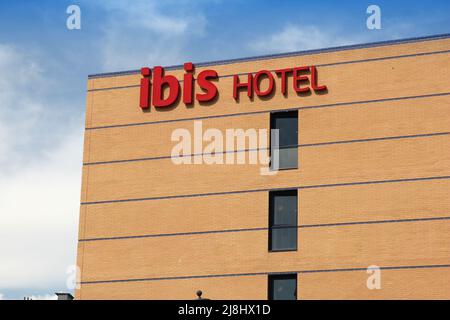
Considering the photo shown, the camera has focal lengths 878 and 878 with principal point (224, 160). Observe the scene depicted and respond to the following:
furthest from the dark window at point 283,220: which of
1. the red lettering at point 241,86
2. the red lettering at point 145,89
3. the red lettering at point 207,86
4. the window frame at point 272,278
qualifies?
the red lettering at point 145,89

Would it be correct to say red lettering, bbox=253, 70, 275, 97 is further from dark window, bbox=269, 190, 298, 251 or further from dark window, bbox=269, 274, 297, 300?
dark window, bbox=269, 274, 297, 300

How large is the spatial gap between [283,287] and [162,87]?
9.50 meters

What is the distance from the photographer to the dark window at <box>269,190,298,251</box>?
104 ft

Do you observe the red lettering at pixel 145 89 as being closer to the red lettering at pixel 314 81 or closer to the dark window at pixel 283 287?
the red lettering at pixel 314 81

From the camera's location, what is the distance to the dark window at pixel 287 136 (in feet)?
107

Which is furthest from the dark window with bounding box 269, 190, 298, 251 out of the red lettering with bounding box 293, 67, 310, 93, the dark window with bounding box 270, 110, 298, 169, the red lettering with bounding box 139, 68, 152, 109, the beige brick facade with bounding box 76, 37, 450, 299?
the red lettering with bounding box 139, 68, 152, 109

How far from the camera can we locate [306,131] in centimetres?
3266

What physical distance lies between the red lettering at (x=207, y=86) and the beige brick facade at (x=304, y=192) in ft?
0.92

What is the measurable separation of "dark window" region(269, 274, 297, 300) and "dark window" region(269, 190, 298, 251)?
1024 mm
